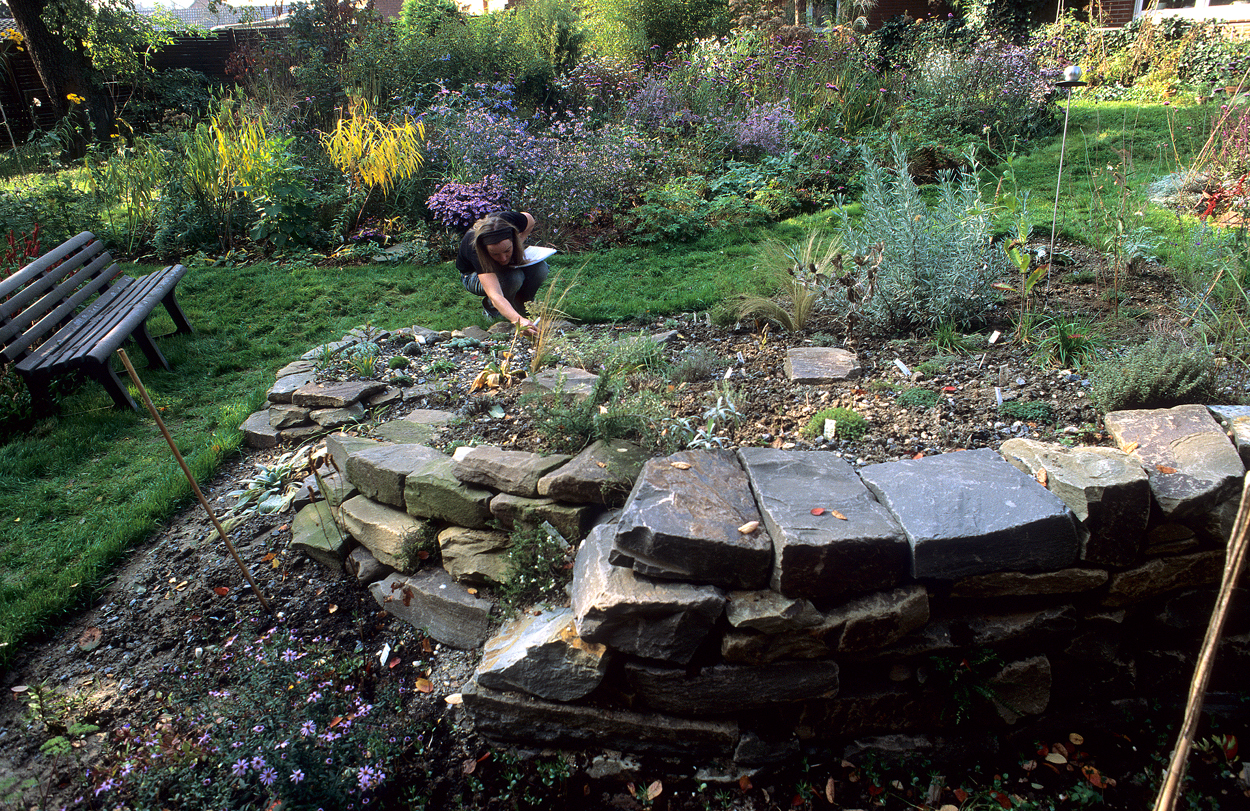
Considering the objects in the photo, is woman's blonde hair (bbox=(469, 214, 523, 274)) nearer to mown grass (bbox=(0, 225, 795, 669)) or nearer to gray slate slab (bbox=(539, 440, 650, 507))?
mown grass (bbox=(0, 225, 795, 669))

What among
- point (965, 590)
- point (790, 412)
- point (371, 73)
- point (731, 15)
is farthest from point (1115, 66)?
point (965, 590)

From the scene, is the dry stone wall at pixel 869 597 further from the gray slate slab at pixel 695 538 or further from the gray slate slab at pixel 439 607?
the gray slate slab at pixel 439 607

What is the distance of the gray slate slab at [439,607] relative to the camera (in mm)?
2615

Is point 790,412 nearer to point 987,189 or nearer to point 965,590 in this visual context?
point 965,590

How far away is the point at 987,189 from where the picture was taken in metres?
7.12

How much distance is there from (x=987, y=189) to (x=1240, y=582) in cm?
589

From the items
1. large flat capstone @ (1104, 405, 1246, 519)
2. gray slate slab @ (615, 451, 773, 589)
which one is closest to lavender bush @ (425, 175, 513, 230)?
gray slate slab @ (615, 451, 773, 589)

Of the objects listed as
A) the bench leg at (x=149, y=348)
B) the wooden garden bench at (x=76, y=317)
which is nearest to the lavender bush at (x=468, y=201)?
the wooden garden bench at (x=76, y=317)

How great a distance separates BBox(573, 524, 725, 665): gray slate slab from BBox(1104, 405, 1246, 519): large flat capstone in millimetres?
1422

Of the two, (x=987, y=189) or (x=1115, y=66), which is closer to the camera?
(x=987, y=189)

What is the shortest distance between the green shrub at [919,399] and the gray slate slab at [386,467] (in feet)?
6.66

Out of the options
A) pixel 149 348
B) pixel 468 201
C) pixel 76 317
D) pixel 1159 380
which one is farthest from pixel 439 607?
pixel 468 201

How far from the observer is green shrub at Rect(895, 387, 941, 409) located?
304 cm

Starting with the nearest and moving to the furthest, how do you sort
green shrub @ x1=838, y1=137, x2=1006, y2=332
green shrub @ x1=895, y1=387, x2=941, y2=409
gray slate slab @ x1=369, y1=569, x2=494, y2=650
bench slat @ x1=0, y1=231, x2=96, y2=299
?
gray slate slab @ x1=369, y1=569, x2=494, y2=650, green shrub @ x1=895, y1=387, x2=941, y2=409, green shrub @ x1=838, y1=137, x2=1006, y2=332, bench slat @ x1=0, y1=231, x2=96, y2=299
